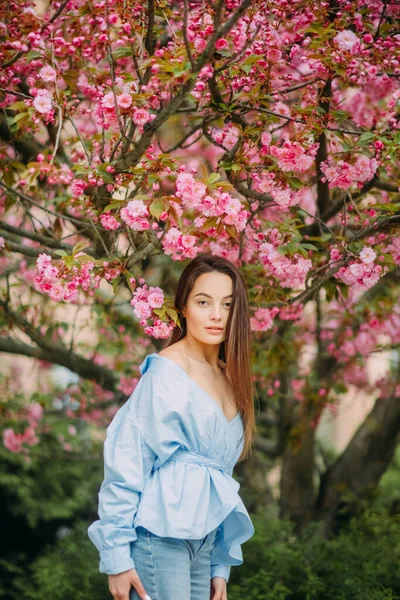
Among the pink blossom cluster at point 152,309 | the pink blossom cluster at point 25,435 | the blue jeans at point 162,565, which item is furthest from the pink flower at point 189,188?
the pink blossom cluster at point 25,435

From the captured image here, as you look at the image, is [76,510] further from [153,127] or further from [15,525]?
[153,127]

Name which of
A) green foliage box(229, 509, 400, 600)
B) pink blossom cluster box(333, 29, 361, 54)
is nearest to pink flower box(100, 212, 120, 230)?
pink blossom cluster box(333, 29, 361, 54)

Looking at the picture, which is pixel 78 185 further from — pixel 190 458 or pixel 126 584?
pixel 126 584

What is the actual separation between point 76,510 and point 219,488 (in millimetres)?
4010

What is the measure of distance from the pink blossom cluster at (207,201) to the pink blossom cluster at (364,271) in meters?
0.58

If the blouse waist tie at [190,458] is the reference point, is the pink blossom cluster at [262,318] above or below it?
above

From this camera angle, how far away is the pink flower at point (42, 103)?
2.97 meters

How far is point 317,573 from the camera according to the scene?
427 cm

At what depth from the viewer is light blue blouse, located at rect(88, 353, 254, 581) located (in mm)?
2369

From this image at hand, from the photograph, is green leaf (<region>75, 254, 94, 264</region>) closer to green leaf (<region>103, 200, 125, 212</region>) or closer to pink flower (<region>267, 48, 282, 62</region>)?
green leaf (<region>103, 200, 125, 212</region>)

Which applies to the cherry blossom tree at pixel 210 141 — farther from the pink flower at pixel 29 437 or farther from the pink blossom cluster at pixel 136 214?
the pink flower at pixel 29 437

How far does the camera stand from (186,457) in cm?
250

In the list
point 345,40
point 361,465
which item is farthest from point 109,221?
point 361,465

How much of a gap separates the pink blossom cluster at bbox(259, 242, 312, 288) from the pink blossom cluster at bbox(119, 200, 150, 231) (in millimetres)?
639
